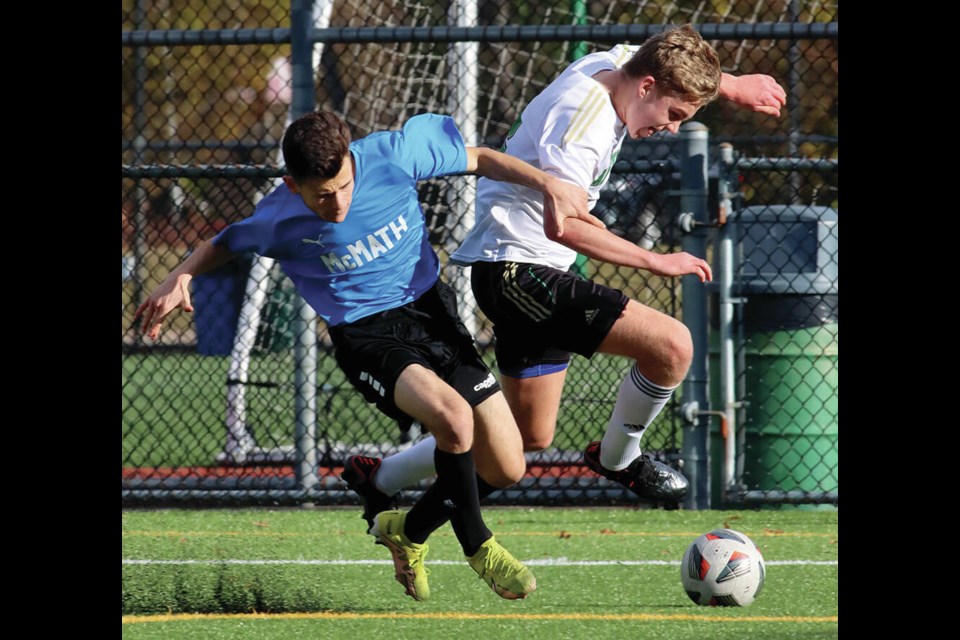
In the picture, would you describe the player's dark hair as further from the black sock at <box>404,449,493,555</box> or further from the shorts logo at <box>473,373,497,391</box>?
the black sock at <box>404,449,493,555</box>

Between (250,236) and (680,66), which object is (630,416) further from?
(250,236)

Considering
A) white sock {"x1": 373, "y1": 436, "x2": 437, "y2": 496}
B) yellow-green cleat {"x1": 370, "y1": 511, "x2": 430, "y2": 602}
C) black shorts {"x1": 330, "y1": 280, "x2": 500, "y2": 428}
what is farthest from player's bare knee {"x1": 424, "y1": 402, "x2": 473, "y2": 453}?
white sock {"x1": 373, "y1": 436, "x2": 437, "y2": 496}

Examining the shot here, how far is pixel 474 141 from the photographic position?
8219mm

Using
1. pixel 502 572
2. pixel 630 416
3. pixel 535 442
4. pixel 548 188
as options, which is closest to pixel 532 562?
pixel 535 442

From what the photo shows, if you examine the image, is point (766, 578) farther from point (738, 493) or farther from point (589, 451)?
point (738, 493)

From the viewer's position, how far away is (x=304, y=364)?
7691 mm

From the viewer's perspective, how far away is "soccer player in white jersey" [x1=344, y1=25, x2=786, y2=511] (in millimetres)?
5199

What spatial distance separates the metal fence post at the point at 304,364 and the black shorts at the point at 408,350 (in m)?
2.33

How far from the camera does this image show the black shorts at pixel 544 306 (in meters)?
5.22

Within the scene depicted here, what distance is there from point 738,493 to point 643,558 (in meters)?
1.44

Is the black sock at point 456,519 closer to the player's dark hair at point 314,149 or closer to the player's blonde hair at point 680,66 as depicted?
the player's dark hair at point 314,149

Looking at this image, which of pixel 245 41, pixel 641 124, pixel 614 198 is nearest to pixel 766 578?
pixel 641 124

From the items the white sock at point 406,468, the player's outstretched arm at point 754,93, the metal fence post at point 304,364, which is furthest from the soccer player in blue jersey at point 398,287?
the metal fence post at point 304,364

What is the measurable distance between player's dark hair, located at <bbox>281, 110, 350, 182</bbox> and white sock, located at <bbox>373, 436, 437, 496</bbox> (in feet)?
4.70
